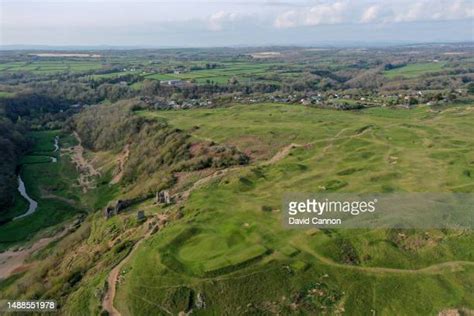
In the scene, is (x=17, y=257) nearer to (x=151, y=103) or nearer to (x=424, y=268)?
(x=424, y=268)

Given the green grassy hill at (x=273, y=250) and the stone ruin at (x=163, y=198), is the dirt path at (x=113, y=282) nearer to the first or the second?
the green grassy hill at (x=273, y=250)

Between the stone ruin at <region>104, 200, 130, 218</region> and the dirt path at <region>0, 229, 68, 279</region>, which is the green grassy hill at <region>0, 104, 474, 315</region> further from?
the dirt path at <region>0, 229, 68, 279</region>

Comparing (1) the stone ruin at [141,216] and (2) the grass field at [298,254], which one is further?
(1) the stone ruin at [141,216]

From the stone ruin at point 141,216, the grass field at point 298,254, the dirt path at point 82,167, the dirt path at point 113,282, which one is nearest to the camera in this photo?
the grass field at point 298,254

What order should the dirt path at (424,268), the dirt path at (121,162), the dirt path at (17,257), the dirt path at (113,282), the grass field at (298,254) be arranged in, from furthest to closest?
the dirt path at (121,162)
the dirt path at (17,257)
the dirt path at (424,268)
the dirt path at (113,282)
the grass field at (298,254)

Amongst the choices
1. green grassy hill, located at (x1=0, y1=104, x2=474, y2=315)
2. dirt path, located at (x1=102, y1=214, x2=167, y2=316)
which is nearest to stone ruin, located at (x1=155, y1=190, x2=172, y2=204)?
green grassy hill, located at (x1=0, y1=104, x2=474, y2=315)

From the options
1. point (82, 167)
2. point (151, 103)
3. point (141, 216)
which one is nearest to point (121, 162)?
point (82, 167)

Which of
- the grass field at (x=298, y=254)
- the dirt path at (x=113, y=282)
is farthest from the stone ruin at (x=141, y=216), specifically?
the grass field at (x=298, y=254)
